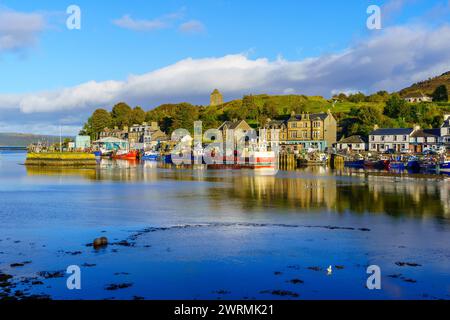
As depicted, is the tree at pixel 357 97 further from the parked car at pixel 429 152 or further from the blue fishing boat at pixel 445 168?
the blue fishing boat at pixel 445 168

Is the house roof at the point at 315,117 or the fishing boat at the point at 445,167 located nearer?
the fishing boat at the point at 445,167

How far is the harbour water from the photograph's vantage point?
14.5m

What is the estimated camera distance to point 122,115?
17312 centimetres

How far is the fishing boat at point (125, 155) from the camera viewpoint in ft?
378

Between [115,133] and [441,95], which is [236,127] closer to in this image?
[115,133]

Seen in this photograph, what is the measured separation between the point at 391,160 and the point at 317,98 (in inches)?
3731

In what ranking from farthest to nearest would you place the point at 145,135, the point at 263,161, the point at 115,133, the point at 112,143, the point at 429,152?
the point at 115,133 < the point at 112,143 < the point at 145,135 < the point at 429,152 < the point at 263,161

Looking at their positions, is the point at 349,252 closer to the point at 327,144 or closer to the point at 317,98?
the point at 327,144

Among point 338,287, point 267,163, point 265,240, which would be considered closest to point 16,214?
point 265,240

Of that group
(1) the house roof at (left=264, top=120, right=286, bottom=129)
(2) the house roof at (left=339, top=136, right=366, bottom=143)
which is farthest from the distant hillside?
(2) the house roof at (left=339, top=136, right=366, bottom=143)

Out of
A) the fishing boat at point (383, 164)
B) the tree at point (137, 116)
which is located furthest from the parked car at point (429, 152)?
the tree at point (137, 116)

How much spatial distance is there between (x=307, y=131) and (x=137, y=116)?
78.2m

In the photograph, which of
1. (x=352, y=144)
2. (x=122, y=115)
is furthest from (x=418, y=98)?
(x=122, y=115)

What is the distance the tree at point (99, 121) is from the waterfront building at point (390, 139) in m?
96.0
